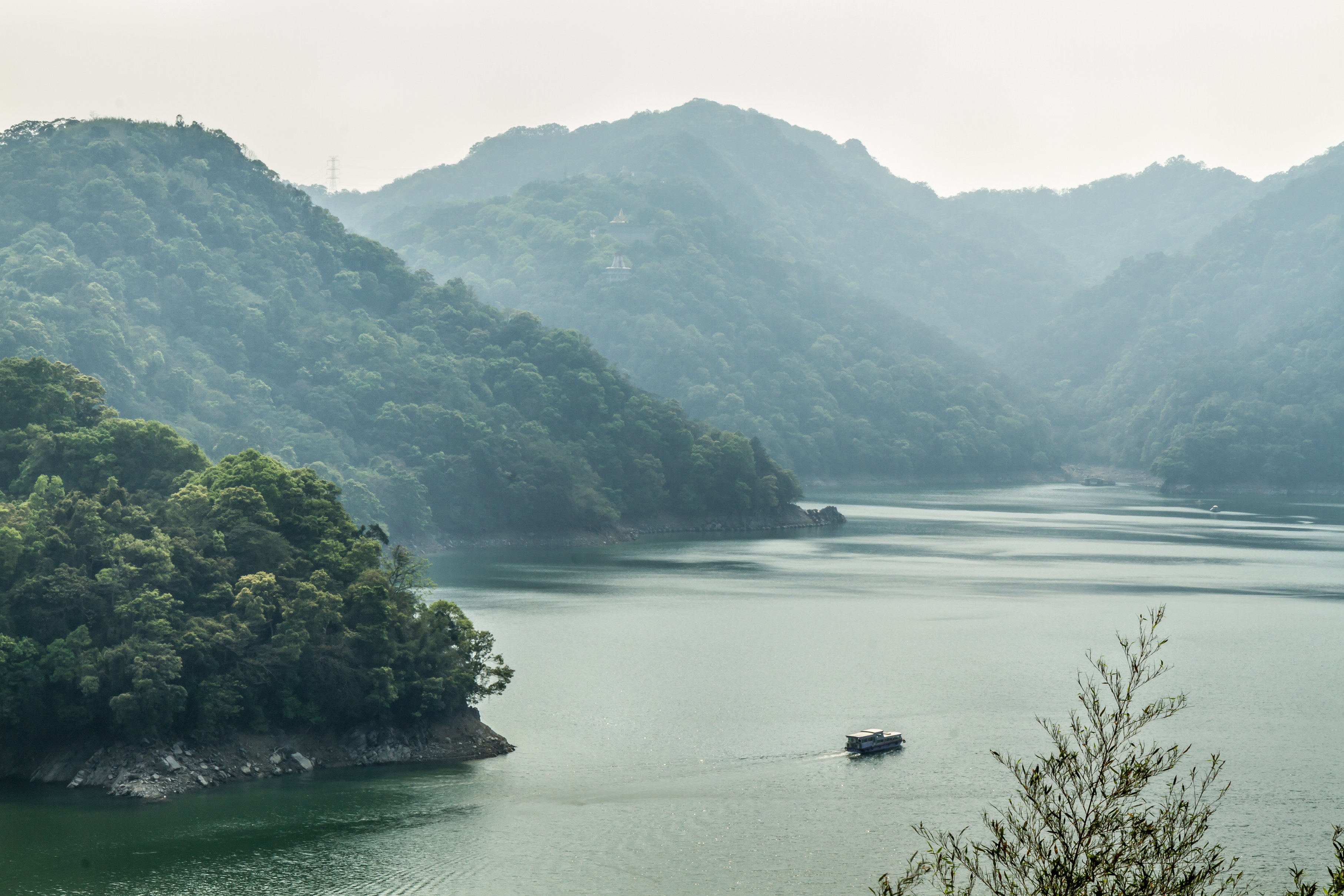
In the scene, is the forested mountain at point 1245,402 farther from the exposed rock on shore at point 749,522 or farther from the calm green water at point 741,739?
the calm green water at point 741,739

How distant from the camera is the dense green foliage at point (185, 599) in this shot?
32531 millimetres

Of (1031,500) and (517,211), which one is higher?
(517,211)

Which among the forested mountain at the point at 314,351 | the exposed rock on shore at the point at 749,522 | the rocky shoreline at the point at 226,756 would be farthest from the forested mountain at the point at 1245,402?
the rocky shoreline at the point at 226,756

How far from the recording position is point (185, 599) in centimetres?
3606

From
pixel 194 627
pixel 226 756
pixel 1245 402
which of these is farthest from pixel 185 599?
pixel 1245 402

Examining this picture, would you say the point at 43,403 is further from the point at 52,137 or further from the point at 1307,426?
the point at 1307,426

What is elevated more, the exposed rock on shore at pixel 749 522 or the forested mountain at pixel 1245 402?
the forested mountain at pixel 1245 402

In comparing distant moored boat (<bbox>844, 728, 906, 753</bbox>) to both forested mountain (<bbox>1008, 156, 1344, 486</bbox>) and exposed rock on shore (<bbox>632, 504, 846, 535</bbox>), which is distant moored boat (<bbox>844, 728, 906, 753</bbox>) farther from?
forested mountain (<bbox>1008, 156, 1344, 486</bbox>)

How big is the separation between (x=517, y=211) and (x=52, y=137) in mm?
88583

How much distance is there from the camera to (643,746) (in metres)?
36.6

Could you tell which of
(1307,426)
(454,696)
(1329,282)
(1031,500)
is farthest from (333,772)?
(1329,282)

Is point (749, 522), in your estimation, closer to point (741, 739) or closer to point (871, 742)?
point (741, 739)

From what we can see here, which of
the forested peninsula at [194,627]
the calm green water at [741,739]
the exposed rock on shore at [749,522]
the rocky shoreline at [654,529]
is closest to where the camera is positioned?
the calm green water at [741,739]

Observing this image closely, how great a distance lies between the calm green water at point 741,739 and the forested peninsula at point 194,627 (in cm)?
155
